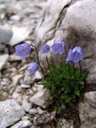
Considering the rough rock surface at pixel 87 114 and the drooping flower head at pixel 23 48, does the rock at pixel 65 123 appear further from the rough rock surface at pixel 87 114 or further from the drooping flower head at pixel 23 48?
the drooping flower head at pixel 23 48

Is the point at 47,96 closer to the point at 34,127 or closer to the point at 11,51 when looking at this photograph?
the point at 34,127

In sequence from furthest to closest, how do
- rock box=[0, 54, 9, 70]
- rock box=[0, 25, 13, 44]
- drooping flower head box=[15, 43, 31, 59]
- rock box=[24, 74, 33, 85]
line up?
rock box=[0, 25, 13, 44]
rock box=[0, 54, 9, 70]
rock box=[24, 74, 33, 85]
drooping flower head box=[15, 43, 31, 59]

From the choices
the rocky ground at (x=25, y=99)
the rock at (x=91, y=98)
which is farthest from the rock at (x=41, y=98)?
the rock at (x=91, y=98)

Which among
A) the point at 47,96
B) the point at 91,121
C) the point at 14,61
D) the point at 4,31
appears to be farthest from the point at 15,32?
the point at 91,121

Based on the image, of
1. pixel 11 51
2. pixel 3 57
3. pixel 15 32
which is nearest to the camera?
pixel 3 57

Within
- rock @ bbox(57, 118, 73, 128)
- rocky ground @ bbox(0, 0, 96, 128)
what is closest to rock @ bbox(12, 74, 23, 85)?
rocky ground @ bbox(0, 0, 96, 128)

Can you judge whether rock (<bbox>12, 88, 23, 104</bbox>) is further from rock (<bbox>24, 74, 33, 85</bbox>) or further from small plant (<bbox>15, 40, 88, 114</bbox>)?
small plant (<bbox>15, 40, 88, 114</bbox>)
